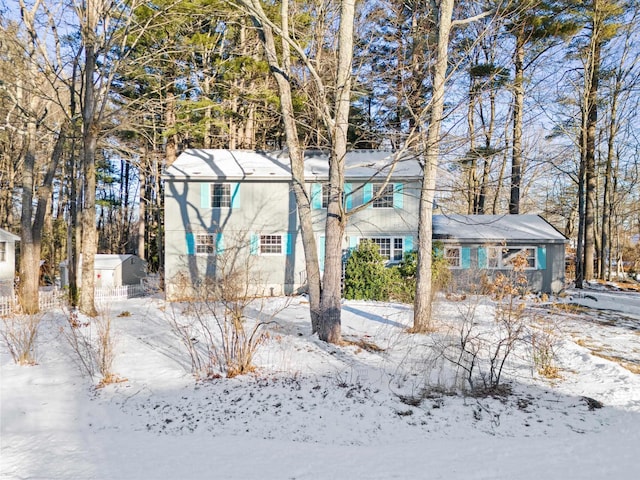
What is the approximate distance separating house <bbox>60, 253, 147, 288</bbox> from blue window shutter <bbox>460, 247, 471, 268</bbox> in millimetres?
15022

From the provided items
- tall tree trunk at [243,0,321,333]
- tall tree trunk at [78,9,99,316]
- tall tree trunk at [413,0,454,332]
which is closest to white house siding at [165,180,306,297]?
tall tree trunk at [78,9,99,316]

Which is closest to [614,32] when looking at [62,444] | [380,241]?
[380,241]

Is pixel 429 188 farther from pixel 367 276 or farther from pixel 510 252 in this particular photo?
pixel 510 252

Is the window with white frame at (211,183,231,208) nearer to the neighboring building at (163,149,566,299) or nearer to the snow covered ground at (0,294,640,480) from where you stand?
the neighboring building at (163,149,566,299)

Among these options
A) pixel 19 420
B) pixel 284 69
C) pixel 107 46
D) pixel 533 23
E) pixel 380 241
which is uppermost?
pixel 533 23

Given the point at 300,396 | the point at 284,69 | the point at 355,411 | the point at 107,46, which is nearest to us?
the point at 355,411

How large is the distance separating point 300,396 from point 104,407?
7.79 feet

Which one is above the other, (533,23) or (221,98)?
(533,23)

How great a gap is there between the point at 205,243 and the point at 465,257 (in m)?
10.4

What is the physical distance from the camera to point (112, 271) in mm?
17656

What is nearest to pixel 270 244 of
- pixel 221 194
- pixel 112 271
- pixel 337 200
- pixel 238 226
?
pixel 238 226

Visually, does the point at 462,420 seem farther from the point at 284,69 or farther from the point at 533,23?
the point at 533,23

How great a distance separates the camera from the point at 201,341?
6.88 metres

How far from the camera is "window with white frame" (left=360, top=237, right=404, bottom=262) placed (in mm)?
15203
